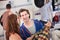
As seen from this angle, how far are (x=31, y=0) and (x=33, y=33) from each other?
0.26m

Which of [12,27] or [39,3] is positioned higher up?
[39,3]

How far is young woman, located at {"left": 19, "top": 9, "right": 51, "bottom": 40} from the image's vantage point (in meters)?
1.32

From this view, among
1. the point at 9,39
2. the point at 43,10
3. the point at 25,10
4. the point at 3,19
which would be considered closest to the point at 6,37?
the point at 9,39

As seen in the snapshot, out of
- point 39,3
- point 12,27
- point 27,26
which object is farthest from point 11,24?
point 39,3

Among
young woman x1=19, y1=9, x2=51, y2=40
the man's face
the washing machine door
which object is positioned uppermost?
the washing machine door

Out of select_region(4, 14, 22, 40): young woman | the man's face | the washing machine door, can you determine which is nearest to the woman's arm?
select_region(4, 14, 22, 40): young woman

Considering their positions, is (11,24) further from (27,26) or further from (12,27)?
(27,26)

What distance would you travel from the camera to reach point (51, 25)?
1.38 metres

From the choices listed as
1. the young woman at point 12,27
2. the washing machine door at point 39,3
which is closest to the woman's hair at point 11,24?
the young woman at point 12,27

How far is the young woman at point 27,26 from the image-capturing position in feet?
4.33

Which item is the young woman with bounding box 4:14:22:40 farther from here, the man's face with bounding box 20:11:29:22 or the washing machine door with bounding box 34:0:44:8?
the washing machine door with bounding box 34:0:44:8

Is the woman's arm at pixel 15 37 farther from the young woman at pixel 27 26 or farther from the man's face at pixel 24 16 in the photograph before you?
the man's face at pixel 24 16

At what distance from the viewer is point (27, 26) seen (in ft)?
4.38

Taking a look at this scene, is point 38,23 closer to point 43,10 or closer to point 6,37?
point 43,10
